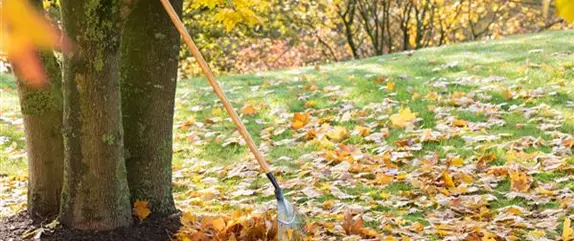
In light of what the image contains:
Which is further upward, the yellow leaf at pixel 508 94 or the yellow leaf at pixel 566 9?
the yellow leaf at pixel 566 9

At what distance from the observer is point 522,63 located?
25.0 ft

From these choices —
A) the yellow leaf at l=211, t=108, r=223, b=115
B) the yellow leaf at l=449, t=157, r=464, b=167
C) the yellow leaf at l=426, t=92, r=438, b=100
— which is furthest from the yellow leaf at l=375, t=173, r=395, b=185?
the yellow leaf at l=211, t=108, r=223, b=115

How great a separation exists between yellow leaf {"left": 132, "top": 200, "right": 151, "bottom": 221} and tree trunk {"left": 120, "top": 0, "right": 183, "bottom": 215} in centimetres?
5

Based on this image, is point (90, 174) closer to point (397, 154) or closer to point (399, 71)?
point (397, 154)

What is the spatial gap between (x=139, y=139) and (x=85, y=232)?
51 cm

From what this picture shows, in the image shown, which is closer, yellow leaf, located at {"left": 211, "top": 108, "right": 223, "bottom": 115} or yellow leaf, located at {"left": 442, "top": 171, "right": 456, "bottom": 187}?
yellow leaf, located at {"left": 442, "top": 171, "right": 456, "bottom": 187}

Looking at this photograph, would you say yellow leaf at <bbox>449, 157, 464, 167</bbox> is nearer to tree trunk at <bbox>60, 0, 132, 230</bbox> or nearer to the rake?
the rake

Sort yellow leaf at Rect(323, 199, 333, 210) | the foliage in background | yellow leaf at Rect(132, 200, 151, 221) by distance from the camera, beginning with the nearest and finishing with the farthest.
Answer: yellow leaf at Rect(132, 200, 151, 221), yellow leaf at Rect(323, 199, 333, 210), the foliage in background

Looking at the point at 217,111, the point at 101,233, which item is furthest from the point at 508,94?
the point at 101,233

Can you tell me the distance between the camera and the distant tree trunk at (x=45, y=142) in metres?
3.34

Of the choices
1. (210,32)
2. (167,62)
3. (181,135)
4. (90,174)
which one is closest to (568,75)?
(181,135)

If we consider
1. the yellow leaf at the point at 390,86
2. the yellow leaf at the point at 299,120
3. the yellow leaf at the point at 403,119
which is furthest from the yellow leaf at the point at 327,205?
the yellow leaf at the point at 390,86

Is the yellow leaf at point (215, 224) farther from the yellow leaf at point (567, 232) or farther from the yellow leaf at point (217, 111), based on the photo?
the yellow leaf at point (217, 111)

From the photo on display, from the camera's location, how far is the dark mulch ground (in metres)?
3.13
